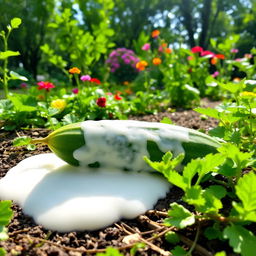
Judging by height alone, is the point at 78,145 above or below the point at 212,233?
above

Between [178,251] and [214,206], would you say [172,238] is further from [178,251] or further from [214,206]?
[214,206]

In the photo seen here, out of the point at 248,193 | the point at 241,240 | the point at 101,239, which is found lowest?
the point at 101,239

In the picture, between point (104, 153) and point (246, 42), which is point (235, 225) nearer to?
point (104, 153)

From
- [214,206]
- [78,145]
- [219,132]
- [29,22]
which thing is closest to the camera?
[214,206]

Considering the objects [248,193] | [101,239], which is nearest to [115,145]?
[101,239]

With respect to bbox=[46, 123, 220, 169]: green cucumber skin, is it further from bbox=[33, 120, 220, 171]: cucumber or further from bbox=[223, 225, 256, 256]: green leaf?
bbox=[223, 225, 256, 256]: green leaf

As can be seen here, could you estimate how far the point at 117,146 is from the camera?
4.94 ft

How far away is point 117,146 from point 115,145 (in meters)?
0.01

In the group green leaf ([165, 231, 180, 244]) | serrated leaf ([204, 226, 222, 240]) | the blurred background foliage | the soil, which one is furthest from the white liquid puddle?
the blurred background foliage

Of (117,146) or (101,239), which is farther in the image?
(117,146)

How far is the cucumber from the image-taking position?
150 cm

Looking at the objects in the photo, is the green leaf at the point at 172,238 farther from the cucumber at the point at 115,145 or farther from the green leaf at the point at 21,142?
the green leaf at the point at 21,142

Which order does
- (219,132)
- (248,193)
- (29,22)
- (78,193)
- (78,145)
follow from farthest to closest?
(29,22), (219,132), (78,145), (78,193), (248,193)

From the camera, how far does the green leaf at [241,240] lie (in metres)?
0.92
